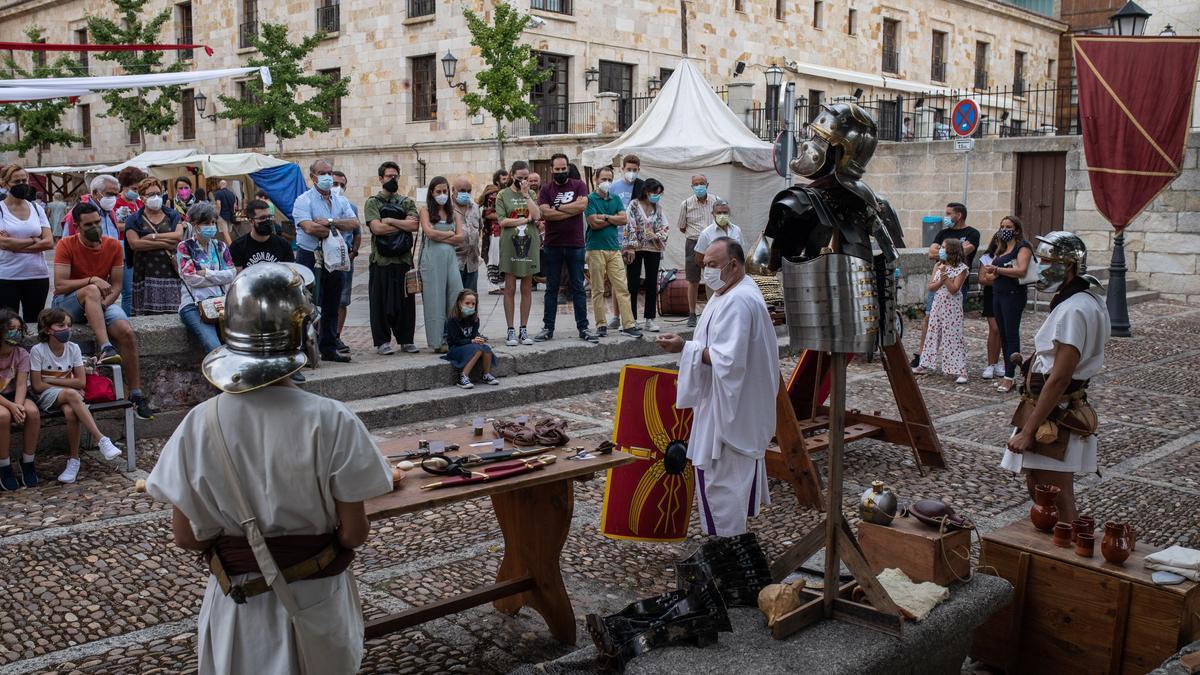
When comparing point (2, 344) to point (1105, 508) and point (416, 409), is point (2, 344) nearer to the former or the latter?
point (416, 409)

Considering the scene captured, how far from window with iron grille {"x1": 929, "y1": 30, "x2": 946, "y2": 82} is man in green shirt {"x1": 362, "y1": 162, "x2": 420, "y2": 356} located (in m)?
31.7

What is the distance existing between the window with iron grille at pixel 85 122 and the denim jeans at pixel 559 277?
109ft

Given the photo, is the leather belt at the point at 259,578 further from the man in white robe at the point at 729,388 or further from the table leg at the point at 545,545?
the man in white robe at the point at 729,388

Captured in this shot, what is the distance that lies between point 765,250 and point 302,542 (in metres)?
2.66

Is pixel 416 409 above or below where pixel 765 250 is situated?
below

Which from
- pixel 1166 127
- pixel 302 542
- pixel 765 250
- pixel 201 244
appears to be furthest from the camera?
pixel 1166 127

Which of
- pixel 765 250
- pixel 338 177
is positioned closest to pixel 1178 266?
pixel 338 177

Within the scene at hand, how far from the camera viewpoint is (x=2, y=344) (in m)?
6.69

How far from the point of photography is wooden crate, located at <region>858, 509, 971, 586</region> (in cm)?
410

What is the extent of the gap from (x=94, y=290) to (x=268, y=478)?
5.72m

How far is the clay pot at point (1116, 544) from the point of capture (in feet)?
13.5

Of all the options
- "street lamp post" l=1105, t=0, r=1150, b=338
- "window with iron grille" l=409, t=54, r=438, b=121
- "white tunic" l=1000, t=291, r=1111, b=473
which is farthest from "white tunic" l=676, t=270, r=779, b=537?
"window with iron grille" l=409, t=54, r=438, b=121

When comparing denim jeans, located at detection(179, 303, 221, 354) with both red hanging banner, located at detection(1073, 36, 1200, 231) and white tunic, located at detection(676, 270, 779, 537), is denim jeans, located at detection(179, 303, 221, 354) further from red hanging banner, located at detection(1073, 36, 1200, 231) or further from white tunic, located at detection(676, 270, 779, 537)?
red hanging banner, located at detection(1073, 36, 1200, 231)

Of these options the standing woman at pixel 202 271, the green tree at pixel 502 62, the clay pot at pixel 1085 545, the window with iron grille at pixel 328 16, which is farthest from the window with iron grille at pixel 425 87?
the clay pot at pixel 1085 545
